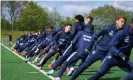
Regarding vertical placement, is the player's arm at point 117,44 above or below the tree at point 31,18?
above

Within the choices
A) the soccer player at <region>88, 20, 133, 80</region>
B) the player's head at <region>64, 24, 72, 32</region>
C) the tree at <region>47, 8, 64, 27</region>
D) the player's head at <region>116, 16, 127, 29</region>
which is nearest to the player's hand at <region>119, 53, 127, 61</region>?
the soccer player at <region>88, 20, 133, 80</region>

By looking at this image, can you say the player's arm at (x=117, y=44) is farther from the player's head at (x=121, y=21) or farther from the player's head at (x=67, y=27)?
the player's head at (x=67, y=27)

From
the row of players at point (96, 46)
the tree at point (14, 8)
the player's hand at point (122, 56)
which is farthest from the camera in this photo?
the tree at point (14, 8)

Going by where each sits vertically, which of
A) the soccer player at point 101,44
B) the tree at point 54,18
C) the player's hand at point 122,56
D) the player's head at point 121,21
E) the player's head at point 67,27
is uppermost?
the player's head at point 121,21

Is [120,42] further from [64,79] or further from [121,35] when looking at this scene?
[64,79]

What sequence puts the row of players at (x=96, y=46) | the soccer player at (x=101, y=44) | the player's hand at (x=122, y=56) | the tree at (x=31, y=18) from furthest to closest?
the tree at (x=31, y=18), the soccer player at (x=101, y=44), the row of players at (x=96, y=46), the player's hand at (x=122, y=56)

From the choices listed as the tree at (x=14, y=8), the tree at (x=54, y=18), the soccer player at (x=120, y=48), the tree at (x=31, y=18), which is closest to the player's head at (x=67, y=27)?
the soccer player at (x=120, y=48)

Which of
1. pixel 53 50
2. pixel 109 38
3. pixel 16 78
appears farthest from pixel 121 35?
pixel 53 50

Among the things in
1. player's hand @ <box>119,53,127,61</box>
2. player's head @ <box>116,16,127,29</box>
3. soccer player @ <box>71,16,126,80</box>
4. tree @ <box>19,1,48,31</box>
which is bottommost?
tree @ <box>19,1,48,31</box>

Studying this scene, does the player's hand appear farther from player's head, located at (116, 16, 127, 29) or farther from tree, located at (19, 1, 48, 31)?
tree, located at (19, 1, 48, 31)

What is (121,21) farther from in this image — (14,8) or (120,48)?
(14,8)

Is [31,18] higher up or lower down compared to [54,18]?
higher up

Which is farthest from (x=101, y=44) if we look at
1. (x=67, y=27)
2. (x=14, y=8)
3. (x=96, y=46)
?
(x=14, y=8)

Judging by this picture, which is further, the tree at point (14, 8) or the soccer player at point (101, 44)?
the tree at point (14, 8)
